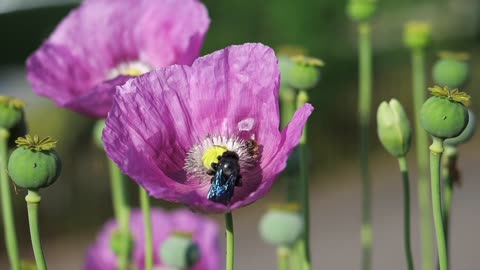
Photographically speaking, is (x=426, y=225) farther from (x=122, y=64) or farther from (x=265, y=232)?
(x=122, y=64)

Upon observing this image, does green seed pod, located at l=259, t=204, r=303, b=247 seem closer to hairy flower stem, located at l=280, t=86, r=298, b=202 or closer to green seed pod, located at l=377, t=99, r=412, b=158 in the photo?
hairy flower stem, located at l=280, t=86, r=298, b=202

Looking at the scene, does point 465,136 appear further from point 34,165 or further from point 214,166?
point 34,165

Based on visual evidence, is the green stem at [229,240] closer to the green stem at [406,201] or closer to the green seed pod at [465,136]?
the green stem at [406,201]

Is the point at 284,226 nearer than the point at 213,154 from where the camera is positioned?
No

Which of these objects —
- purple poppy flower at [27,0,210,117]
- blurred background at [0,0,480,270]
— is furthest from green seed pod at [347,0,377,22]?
blurred background at [0,0,480,270]

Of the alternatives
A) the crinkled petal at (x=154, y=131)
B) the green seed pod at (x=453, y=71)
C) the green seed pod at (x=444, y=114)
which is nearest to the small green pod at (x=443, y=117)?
the green seed pod at (x=444, y=114)

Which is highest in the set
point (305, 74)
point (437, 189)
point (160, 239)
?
point (305, 74)

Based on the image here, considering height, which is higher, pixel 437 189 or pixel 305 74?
pixel 305 74

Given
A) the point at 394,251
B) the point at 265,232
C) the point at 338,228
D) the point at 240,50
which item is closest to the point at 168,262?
the point at 265,232

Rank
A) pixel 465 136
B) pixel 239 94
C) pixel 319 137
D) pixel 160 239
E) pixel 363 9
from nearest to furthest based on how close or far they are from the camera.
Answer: pixel 239 94 → pixel 465 136 → pixel 363 9 → pixel 160 239 → pixel 319 137

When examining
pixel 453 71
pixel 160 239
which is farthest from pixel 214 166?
pixel 160 239
